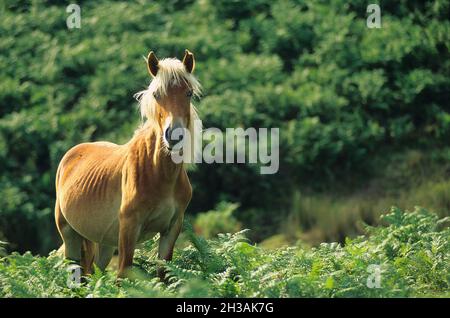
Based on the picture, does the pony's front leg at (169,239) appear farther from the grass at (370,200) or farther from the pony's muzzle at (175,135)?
the grass at (370,200)

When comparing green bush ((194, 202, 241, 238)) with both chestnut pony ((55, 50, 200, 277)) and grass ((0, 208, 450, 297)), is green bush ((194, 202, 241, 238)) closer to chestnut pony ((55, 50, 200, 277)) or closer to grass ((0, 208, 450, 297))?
grass ((0, 208, 450, 297))

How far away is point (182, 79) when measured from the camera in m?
8.17

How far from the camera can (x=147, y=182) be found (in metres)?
8.32

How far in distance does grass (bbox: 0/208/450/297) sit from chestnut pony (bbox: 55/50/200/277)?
1.28 ft

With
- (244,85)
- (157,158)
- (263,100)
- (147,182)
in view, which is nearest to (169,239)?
(147,182)

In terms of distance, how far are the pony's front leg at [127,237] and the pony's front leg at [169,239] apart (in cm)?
37

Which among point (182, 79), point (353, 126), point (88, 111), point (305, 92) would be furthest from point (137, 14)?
point (182, 79)

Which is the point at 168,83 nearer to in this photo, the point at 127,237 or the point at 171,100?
the point at 171,100

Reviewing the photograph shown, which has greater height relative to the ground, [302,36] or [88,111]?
[302,36]

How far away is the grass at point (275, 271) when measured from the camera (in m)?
7.68

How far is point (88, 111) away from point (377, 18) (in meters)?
6.42

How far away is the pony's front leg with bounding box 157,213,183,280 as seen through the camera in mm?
8531

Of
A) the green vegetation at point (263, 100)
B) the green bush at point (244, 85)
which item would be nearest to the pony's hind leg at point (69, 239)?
the green vegetation at point (263, 100)

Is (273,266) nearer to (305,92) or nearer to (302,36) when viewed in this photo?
(305,92)
